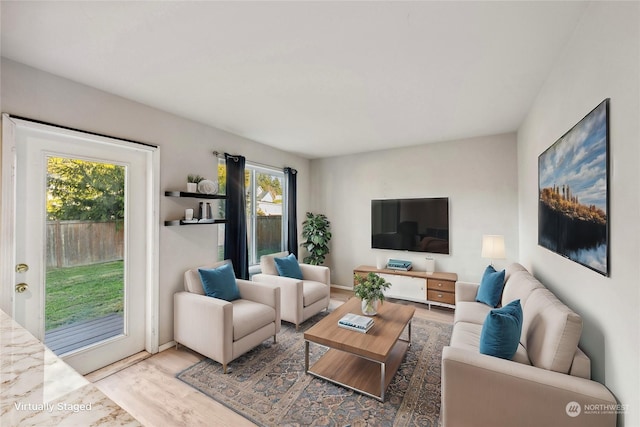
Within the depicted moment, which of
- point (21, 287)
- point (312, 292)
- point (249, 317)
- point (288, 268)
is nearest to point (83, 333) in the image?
point (21, 287)

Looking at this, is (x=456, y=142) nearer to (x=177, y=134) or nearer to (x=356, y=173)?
(x=356, y=173)

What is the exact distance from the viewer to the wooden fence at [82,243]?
7.52 ft

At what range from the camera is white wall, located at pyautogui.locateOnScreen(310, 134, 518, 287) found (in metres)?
3.88

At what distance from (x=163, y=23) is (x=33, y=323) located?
97.7 inches

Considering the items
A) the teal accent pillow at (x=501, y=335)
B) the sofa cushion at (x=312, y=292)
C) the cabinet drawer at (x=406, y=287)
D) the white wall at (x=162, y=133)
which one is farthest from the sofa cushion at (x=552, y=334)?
the white wall at (x=162, y=133)

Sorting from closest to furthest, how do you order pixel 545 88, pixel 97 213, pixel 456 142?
pixel 545 88 < pixel 97 213 < pixel 456 142

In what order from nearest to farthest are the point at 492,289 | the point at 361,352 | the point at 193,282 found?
the point at 361,352 → the point at 492,289 → the point at 193,282

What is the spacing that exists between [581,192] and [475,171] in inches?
102

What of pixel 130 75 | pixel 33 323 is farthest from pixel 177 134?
pixel 33 323

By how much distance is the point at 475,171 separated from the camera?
403 cm

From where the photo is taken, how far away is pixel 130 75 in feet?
7.21

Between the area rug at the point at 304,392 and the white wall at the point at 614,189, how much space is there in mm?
1122

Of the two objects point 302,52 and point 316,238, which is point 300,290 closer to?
point 316,238

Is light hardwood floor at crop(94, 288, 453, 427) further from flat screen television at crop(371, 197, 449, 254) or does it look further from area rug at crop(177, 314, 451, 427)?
flat screen television at crop(371, 197, 449, 254)
